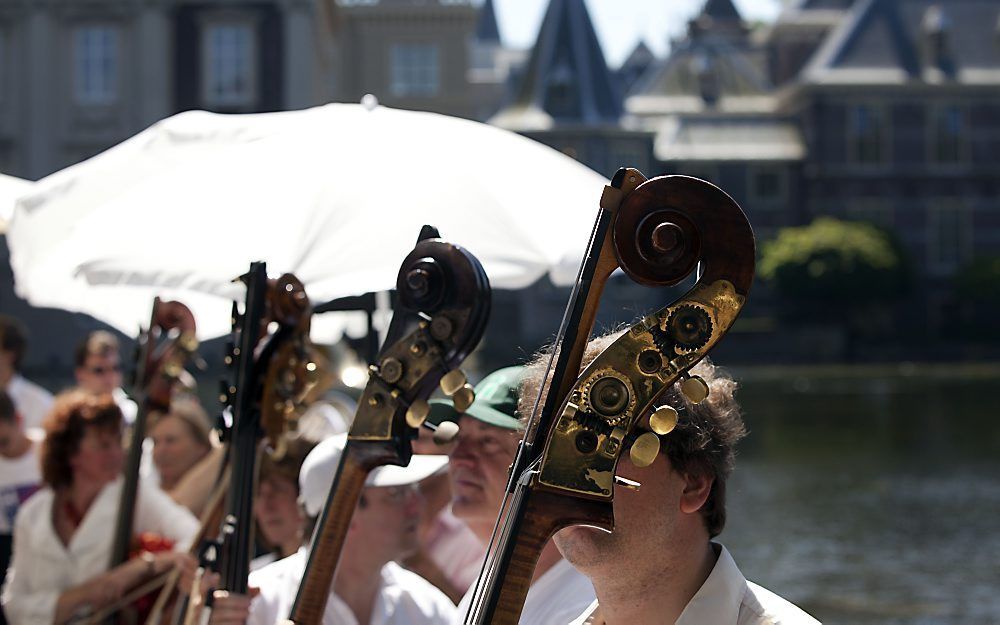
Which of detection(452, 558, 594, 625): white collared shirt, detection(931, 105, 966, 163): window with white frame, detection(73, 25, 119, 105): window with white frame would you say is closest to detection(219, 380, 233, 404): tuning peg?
detection(452, 558, 594, 625): white collared shirt

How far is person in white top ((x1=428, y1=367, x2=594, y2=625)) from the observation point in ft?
9.55

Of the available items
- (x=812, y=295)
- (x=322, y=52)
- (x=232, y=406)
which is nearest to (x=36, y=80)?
(x=322, y=52)

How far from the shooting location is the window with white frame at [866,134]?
184 feet

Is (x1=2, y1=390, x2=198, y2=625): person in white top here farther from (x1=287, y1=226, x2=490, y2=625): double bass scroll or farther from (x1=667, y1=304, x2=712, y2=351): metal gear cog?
(x1=667, y1=304, x2=712, y2=351): metal gear cog

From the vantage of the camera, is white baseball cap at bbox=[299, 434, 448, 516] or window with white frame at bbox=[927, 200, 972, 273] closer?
white baseball cap at bbox=[299, 434, 448, 516]

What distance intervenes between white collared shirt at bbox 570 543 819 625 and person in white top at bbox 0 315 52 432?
4.78 metres

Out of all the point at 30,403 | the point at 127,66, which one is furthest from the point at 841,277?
the point at 30,403

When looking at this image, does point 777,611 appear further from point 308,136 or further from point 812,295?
point 812,295

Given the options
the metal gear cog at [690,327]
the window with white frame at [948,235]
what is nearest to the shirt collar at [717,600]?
the metal gear cog at [690,327]

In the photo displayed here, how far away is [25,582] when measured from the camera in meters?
4.46

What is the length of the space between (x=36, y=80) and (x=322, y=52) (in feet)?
25.5

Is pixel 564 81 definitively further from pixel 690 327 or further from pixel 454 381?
pixel 690 327

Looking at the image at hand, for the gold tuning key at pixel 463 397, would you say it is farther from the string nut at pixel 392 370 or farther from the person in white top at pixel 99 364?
the person in white top at pixel 99 364

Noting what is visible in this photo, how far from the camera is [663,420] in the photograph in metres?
1.67
